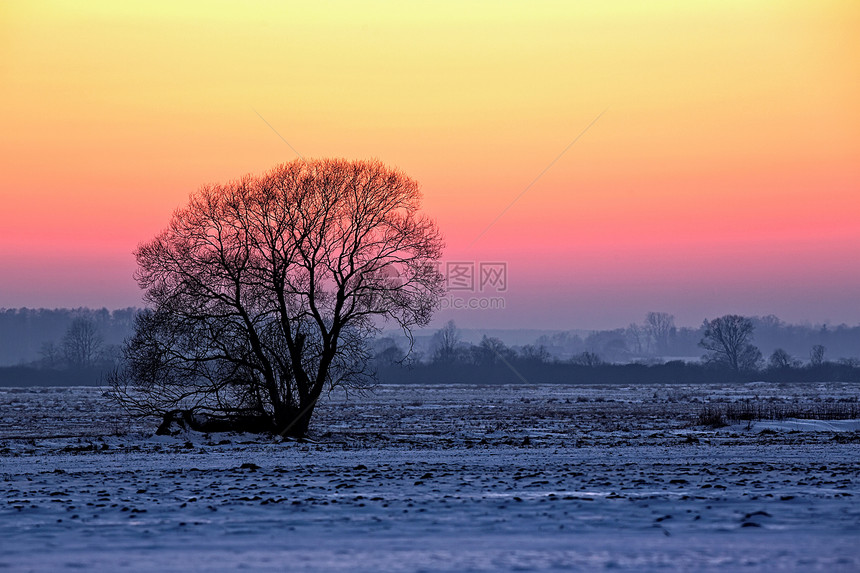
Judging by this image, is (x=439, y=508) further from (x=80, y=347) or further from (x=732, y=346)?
(x=80, y=347)

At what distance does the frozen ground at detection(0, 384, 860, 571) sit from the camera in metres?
9.46

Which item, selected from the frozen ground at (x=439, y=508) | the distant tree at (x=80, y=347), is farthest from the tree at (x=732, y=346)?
the frozen ground at (x=439, y=508)

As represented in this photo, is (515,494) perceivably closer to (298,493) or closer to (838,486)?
(298,493)

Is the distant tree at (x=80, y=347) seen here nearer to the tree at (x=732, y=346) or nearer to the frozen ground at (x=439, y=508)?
the tree at (x=732, y=346)

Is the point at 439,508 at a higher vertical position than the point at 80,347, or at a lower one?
lower

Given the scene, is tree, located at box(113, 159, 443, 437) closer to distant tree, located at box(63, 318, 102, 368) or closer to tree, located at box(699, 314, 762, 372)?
tree, located at box(699, 314, 762, 372)

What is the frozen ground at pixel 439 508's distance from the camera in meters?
9.46

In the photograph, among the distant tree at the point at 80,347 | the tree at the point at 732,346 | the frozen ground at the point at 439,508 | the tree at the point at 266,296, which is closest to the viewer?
the frozen ground at the point at 439,508

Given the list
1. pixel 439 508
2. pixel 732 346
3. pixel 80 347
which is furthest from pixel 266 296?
pixel 80 347

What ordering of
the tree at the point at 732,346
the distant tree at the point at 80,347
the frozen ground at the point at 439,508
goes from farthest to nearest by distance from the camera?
the distant tree at the point at 80,347 → the tree at the point at 732,346 → the frozen ground at the point at 439,508

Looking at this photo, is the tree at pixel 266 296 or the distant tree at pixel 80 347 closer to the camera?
the tree at pixel 266 296

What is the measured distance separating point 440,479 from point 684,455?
8910 mm

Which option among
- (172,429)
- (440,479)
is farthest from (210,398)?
(440,479)

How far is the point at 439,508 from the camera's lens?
12.8m
